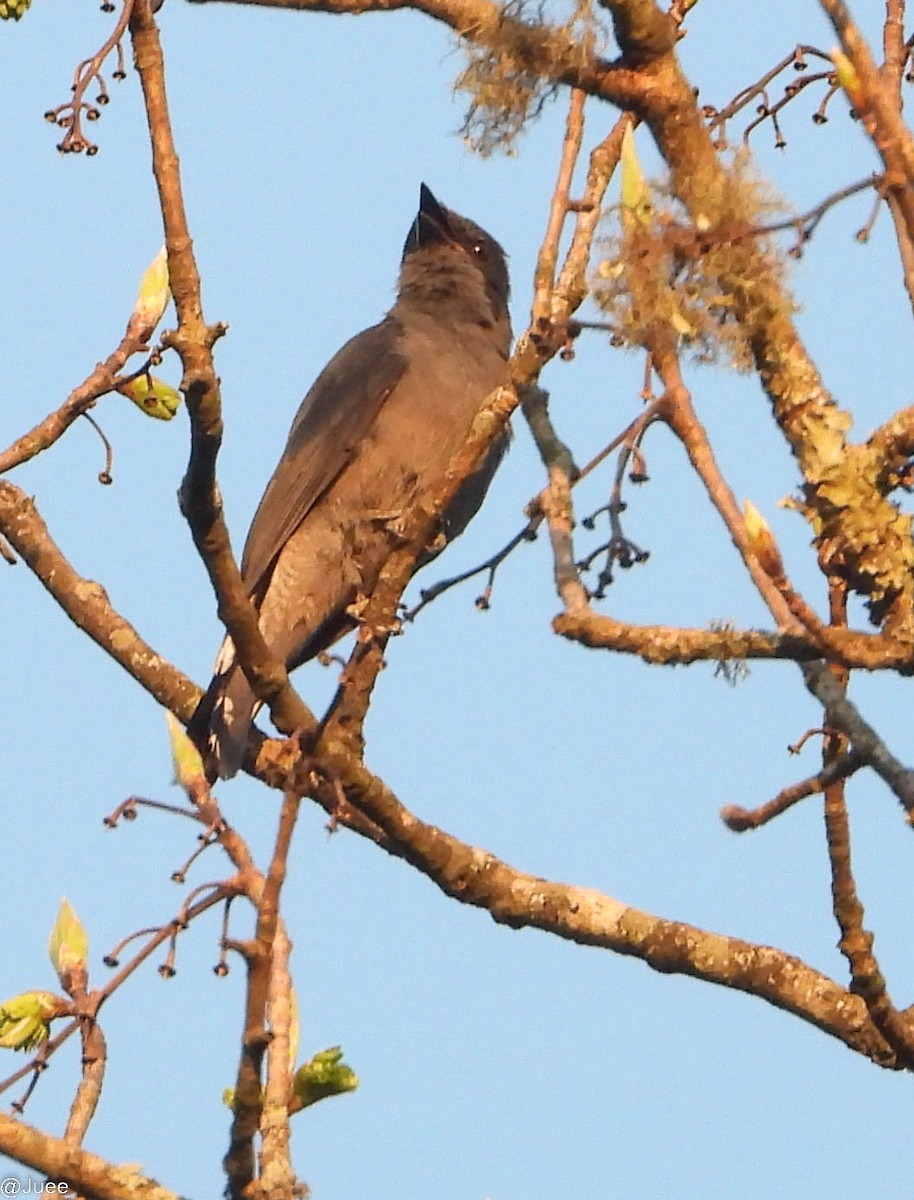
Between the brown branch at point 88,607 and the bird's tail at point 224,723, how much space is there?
85mm

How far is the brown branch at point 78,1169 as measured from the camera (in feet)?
8.95

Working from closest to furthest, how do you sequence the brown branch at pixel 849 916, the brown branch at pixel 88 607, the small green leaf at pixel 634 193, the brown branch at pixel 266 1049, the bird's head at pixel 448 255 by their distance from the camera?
the brown branch at pixel 266 1049 → the brown branch at pixel 849 916 → the small green leaf at pixel 634 193 → the brown branch at pixel 88 607 → the bird's head at pixel 448 255

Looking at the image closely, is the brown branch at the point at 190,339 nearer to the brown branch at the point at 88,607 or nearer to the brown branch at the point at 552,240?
the brown branch at the point at 552,240

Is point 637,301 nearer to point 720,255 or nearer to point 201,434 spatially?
point 720,255

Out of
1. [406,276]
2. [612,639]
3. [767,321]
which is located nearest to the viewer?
[612,639]

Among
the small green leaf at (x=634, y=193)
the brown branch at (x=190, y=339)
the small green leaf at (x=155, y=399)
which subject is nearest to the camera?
the brown branch at (x=190, y=339)

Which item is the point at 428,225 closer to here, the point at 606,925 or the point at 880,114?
the point at 606,925

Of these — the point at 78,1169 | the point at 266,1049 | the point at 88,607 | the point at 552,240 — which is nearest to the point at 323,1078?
the point at 78,1169

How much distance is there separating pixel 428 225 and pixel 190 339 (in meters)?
4.24

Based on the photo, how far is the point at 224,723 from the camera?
4648 mm

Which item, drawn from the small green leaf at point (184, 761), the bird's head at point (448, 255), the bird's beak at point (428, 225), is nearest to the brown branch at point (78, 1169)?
the small green leaf at point (184, 761)

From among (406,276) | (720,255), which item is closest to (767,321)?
(720,255)

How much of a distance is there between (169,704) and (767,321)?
2.11 m

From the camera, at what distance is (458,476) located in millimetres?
3471
